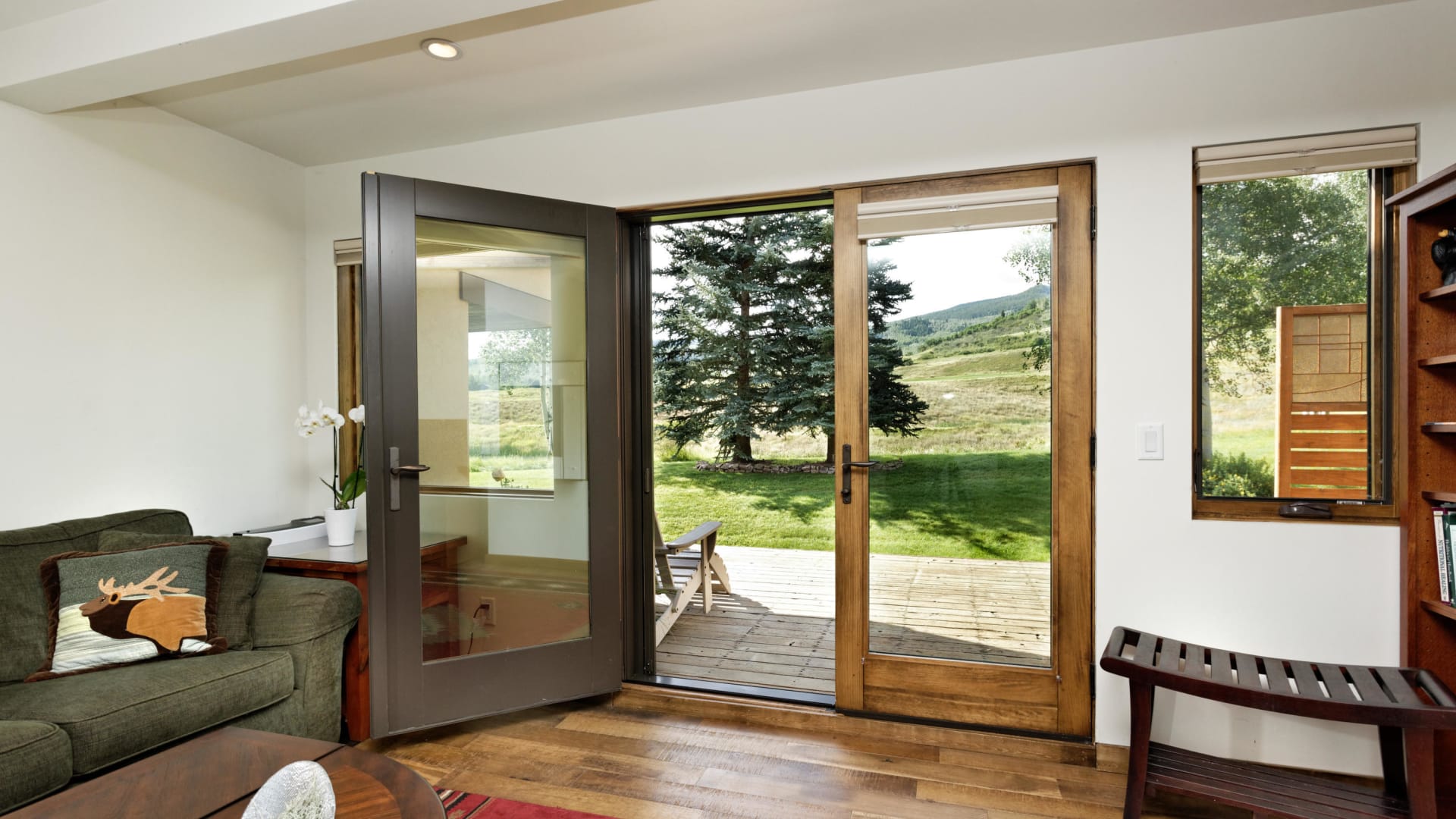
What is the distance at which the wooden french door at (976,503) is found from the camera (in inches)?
96.7

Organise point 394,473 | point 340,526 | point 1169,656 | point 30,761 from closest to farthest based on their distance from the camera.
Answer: point 30,761
point 1169,656
point 394,473
point 340,526

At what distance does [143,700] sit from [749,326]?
203 inches

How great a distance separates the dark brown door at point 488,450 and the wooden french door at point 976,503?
99cm

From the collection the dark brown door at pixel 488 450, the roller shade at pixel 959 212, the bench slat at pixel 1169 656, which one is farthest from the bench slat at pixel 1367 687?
the dark brown door at pixel 488 450

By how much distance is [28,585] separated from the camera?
2162 mm

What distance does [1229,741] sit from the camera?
2260 mm

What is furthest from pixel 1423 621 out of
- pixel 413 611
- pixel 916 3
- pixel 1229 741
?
pixel 413 611

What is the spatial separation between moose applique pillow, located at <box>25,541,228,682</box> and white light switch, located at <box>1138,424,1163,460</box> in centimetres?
313

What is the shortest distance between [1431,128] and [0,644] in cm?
457

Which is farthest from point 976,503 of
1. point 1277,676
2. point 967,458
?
point 1277,676

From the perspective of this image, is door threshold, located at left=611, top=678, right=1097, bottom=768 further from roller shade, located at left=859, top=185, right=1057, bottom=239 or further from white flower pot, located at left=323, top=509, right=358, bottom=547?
roller shade, located at left=859, top=185, right=1057, bottom=239

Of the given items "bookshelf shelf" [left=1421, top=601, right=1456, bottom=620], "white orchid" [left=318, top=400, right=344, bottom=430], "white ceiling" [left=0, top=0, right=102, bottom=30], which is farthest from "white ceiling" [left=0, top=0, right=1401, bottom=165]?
"bookshelf shelf" [left=1421, top=601, right=1456, bottom=620]

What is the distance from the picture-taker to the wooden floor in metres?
2.14

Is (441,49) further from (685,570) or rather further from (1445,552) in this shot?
(1445,552)
